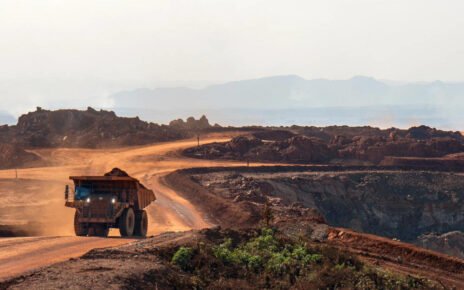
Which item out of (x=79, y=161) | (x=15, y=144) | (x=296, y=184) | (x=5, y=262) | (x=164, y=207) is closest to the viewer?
(x=5, y=262)

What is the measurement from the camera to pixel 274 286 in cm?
1761

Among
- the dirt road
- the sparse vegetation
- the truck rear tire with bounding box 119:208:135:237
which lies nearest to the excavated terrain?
the dirt road

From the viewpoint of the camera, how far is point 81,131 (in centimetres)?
7325

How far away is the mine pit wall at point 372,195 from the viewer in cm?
5134

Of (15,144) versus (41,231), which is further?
(15,144)

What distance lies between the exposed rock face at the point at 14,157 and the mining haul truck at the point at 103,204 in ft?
111

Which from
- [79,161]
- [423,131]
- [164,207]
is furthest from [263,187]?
[423,131]

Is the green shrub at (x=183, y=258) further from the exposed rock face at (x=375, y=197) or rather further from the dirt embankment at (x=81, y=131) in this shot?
the dirt embankment at (x=81, y=131)

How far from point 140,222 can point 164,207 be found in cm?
957

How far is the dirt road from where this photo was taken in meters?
→ 21.5

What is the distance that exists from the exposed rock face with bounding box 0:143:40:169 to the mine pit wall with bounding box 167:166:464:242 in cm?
1552

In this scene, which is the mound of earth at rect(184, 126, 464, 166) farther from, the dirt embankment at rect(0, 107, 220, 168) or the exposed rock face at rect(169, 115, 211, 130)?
the exposed rock face at rect(169, 115, 211, 130)

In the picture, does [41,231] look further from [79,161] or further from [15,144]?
[15,144]

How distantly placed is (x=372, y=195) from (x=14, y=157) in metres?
29.3
